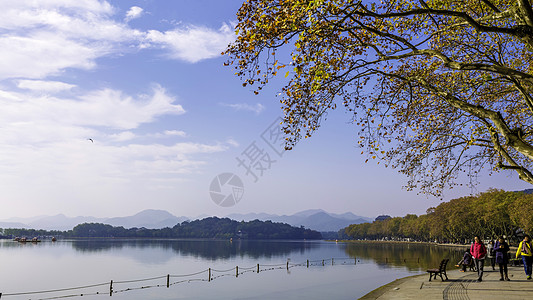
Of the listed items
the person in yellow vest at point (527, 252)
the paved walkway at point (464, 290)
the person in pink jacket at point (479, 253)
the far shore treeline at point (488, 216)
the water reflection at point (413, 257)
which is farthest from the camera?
the far shore treeline at point (488, 216)

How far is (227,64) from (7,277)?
5837 centimetres

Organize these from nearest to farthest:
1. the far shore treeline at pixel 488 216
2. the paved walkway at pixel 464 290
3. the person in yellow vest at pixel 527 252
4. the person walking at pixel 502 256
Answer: the paved walkway at pixel 464 290, the person in yellow vest at pixel 527 252, the person walking at pixel 502 256, the far shore treeline at pixel 488 216

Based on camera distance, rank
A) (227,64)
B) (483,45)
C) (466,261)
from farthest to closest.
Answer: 1. (466,261)
2. (483,45)
3. (227,64)

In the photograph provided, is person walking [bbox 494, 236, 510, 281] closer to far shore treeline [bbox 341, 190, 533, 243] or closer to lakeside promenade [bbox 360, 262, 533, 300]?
lakeside promenade [bbox 360, 262, 533, 300]

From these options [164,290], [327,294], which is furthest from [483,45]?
[164,290]

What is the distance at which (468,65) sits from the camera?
11.4 metres

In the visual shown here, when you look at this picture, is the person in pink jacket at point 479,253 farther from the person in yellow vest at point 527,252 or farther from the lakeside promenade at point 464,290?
the person in yellow vest at point 527,252

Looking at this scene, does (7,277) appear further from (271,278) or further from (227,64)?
(227,64)

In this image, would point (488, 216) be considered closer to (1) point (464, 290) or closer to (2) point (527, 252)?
(2) point (527, 252)

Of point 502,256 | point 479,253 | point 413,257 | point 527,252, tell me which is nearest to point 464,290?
point 502,256

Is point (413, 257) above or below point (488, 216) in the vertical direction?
below

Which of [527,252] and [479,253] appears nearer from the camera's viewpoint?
[527,252]

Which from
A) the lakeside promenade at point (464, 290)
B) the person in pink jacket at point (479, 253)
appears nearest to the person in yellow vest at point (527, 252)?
the lakeside promenade at point (464, 290)

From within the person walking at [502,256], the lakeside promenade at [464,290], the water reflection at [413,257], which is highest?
the person walking at [502,256]
